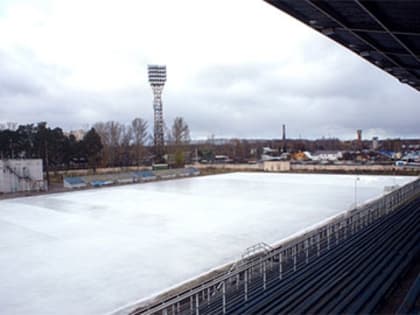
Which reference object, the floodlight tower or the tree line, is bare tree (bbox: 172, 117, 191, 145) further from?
the floodlight tower

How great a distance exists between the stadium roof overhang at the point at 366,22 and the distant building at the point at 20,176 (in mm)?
24433

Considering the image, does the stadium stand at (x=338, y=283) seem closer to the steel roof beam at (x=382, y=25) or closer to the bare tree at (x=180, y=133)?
the steel roof beam at (x=382, y=25)

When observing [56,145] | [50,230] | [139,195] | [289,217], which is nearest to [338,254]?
[289,217]

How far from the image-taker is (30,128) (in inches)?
1491

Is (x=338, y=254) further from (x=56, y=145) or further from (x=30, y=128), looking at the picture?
(x=30, y=128)

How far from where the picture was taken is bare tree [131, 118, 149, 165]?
48078 millimetres

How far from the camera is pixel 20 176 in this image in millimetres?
25188

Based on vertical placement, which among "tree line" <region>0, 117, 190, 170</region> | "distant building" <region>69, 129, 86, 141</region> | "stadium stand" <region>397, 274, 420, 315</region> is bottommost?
"stadium stand" <region>397, 274, 420, 315</region>

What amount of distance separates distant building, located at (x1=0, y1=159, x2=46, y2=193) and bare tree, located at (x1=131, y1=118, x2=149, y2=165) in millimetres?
20302

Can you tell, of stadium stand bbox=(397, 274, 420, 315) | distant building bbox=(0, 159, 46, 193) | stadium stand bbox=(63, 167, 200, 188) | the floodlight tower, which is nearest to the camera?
stadium stand bbox=(397, 274, 420, 315)

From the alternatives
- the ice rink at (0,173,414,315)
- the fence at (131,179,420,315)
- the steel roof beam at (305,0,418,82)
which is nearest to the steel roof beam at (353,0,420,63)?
the steel roof beam at (305,0,418,82)

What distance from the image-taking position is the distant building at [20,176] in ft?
80.4

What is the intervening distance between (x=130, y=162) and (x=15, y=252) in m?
35.7

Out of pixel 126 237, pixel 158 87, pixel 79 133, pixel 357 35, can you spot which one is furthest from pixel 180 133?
pixel 357 35
